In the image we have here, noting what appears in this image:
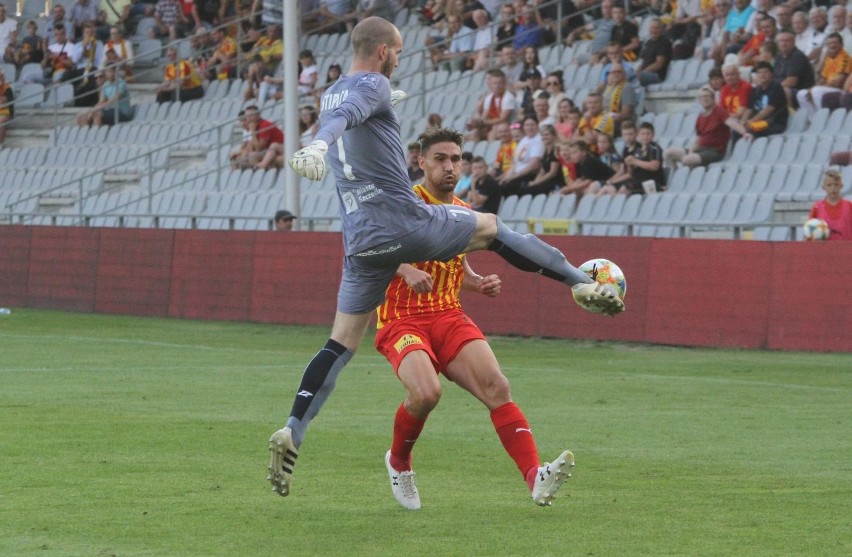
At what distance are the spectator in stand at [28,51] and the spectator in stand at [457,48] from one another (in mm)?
12188

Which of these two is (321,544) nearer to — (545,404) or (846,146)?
(545,404)

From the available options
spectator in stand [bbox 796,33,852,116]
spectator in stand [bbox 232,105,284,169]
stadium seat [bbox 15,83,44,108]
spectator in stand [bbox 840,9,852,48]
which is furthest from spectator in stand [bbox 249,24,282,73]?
spectator in stand [bbox 840,9,852,48]

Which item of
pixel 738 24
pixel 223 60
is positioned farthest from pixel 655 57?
pixel 223 60

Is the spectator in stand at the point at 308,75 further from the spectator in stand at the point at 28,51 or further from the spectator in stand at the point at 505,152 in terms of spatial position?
the spectator in stand at the point at 28,51

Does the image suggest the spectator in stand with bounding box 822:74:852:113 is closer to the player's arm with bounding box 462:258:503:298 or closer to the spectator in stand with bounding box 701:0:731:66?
the spectator in stand with bounding box 701:0:731:66

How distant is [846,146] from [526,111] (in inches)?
217

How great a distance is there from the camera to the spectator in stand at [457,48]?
1085 inches

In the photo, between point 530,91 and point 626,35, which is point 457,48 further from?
point 626,35

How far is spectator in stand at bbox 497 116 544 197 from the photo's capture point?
22297mm

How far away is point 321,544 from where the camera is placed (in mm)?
6980

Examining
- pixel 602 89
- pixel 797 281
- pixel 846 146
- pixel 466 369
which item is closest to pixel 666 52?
pixel 602 89

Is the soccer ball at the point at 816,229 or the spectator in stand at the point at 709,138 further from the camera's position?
the spectator in stand at the point at 709,138

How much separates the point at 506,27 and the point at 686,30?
3.91 m

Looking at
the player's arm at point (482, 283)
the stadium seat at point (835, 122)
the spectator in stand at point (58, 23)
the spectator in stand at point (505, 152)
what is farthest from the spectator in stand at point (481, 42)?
the player's arm at point (482, 283)
